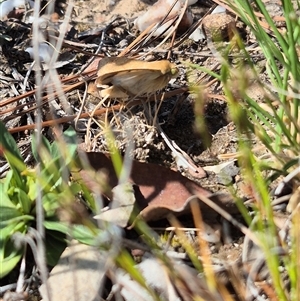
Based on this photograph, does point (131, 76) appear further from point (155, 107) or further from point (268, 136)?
point (268, 136)

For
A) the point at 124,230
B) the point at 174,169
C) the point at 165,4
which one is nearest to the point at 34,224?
the point at 124,230

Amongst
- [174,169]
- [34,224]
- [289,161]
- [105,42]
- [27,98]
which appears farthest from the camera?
[105,42]

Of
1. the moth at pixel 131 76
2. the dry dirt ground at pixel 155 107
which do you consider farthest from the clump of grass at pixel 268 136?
the moth at pixel 131 76

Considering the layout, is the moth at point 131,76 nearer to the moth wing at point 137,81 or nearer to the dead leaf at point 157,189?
the moth wing at point 137,81

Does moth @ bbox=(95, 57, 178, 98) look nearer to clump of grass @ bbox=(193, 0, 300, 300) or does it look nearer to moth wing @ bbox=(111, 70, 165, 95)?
moth wing @ bbox=(111, 70, 165, 95)

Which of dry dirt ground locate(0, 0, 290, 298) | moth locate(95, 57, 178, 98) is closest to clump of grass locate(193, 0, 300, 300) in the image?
dry dirt ground locate(0, 0, 290, 298)

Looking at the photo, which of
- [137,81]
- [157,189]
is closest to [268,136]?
[157,189]

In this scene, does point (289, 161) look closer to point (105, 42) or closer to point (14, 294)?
point (14, 294)
